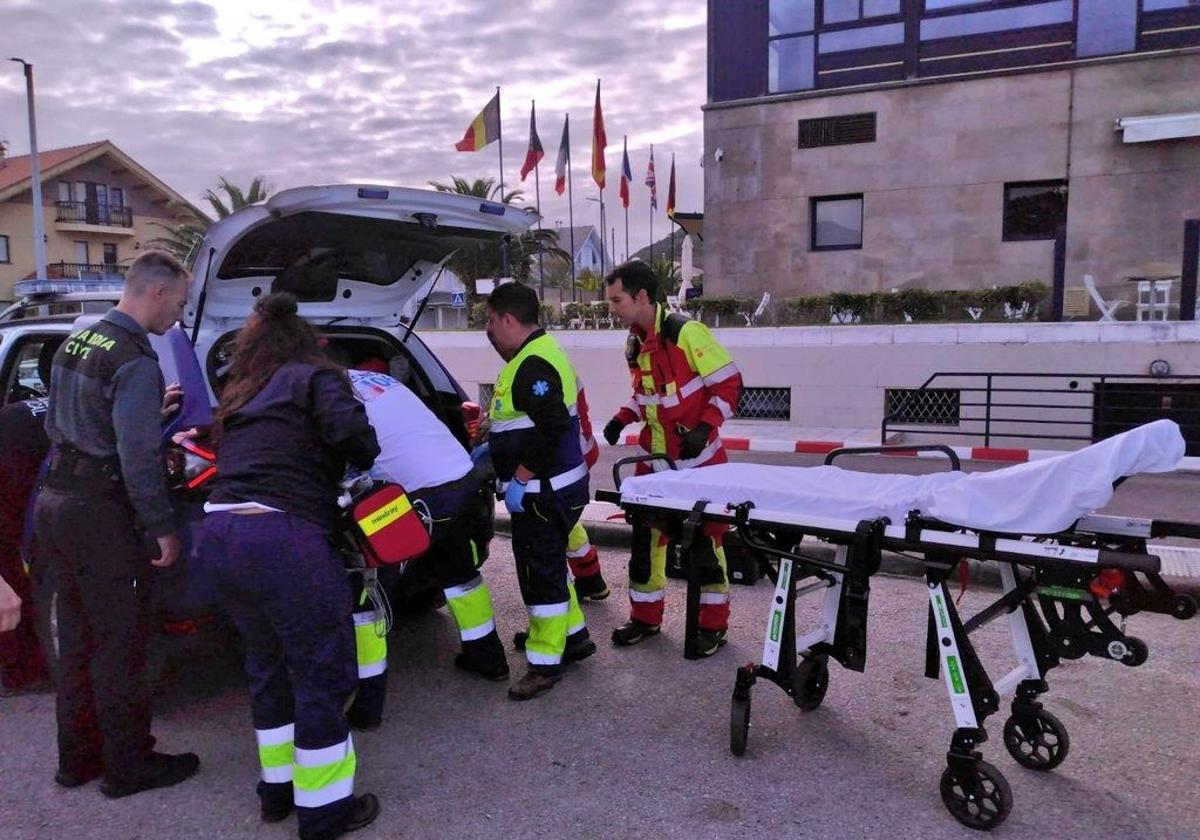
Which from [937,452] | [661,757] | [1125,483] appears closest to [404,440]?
[661,757]

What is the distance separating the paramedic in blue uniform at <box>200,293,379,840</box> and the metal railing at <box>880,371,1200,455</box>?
25.8ft

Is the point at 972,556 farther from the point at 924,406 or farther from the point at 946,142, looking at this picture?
the point at 946,142

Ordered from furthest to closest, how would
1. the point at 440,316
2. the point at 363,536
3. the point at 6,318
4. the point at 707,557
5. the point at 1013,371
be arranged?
the point at 440,316 < the point at 1013,371 < the point at 6,318 < the point at 707,557 < the point at 363,536

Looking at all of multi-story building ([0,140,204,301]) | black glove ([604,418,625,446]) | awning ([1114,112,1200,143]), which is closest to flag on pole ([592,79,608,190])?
awning ([1114,112,1200,143])

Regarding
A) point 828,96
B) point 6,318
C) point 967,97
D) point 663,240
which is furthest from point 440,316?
point 663,240

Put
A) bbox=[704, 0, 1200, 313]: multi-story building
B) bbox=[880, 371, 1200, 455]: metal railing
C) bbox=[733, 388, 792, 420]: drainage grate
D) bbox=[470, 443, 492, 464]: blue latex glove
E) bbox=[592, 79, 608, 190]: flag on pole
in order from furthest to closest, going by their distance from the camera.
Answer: bbox=[592, 79, 608, 190]: flag on pole
bbox=[704, 0, 1200, 313]: multi-story building
bbox=[733, 388, 792, 420]: drainage grate
bbox=[880, 371, 1200, 455]: metal railing
bbox=[470, 443, 492, 464]: blue latex glove

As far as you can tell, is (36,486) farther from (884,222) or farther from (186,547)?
(884,222)

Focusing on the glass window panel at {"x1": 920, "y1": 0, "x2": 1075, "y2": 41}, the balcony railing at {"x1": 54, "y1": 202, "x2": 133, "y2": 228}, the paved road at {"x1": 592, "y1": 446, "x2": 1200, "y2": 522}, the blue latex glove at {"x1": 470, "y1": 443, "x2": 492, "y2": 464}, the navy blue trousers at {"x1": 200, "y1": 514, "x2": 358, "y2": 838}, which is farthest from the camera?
the balcony railing at {"x1": 54, "y1": 202, "x2": 133, "y2": 228}

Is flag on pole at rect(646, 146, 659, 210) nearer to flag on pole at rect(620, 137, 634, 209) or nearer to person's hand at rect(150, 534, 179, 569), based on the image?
flag on pole at rect(620, 137, 634, 209)

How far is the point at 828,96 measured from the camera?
15898 millimetres

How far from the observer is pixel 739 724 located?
3.47 m

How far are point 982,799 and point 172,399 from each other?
10.9 feet

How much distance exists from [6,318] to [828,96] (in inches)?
550

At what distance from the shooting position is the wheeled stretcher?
9.23 feet
